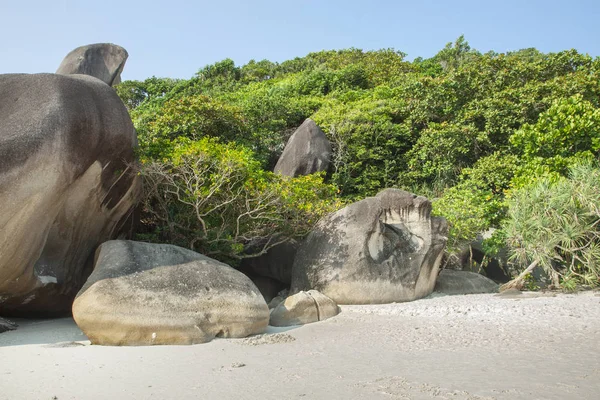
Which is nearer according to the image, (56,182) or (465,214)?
(56,182)

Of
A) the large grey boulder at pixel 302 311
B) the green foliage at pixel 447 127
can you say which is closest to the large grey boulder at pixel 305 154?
the green foliage at pixel 447 127

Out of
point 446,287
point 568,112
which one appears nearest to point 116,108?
point 446,287

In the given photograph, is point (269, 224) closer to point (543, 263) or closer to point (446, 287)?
point (446, 287)

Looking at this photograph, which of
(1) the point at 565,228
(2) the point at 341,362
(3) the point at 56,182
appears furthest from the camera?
(1) the point at 565,228

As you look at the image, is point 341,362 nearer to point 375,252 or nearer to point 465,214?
point 375,252

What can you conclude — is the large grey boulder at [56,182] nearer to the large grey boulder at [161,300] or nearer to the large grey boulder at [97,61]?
the large grey boulder at [161,300]

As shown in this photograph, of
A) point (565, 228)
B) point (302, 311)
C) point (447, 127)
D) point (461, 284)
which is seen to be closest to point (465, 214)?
point (461, 284)

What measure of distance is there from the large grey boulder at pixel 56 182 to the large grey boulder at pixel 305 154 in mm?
8543

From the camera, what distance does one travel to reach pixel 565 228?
11.2 m

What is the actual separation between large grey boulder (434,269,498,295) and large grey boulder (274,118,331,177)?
6887 millimetres

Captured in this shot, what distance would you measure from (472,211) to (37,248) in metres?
10.6

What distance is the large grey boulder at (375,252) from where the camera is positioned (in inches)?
411

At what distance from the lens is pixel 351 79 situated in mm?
26016

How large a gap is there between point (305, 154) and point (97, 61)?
770cm
